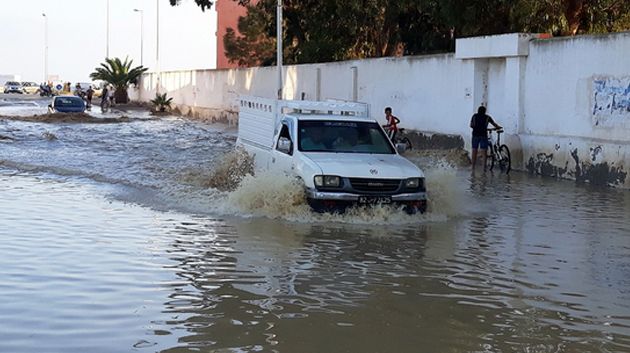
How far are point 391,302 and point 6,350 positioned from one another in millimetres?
3287

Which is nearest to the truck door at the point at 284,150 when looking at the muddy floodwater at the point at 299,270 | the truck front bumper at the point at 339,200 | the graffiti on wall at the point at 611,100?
the muddy floodwater at the point at 299,270

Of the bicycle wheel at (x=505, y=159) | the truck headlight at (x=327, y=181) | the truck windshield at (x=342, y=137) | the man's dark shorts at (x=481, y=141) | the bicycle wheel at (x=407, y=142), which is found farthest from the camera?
the bicycle wheel at (x=407, y=142)

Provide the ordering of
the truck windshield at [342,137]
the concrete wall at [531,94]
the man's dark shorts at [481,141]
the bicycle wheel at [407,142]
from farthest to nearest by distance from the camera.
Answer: the bicycle wheel at [407,142] → the man's dark shorts at [481,141] → the concrete wall at [531,94] → the truck windshield at [342,137]

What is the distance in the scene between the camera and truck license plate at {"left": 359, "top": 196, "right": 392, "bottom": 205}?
1273 cm

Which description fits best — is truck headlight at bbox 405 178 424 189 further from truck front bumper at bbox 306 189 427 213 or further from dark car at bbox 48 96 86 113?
dark car at bbox 48 96 86 113

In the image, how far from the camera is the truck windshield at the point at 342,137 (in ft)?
46.0

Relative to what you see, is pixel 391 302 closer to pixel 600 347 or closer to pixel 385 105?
pixel 600 347

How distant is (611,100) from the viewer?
18891 millimetres

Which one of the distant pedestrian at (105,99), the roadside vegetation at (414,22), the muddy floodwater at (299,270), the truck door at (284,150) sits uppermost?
the roadside vegetation at (414,22)

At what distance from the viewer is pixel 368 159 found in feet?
43.9

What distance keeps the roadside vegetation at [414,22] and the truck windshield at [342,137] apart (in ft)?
40.0

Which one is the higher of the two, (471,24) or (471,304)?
(471,24)

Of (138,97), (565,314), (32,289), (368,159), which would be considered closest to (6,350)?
(32,289)

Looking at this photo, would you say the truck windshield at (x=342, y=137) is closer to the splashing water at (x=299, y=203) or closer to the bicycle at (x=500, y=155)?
the splashing water at (x=299, y=203)
